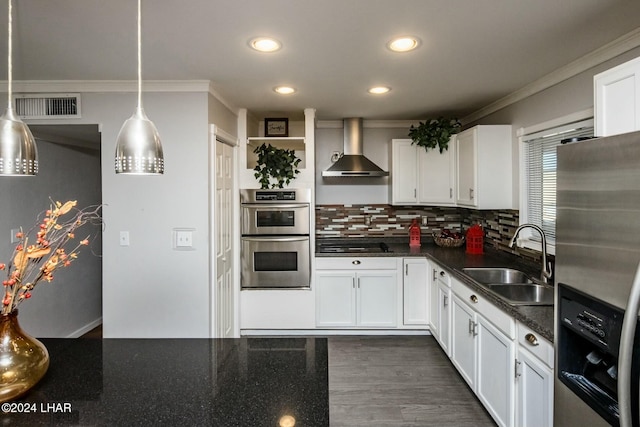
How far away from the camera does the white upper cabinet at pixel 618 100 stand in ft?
4.51

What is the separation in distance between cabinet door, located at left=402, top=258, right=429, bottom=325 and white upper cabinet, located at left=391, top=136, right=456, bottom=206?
2.31 ft

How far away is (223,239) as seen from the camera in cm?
336

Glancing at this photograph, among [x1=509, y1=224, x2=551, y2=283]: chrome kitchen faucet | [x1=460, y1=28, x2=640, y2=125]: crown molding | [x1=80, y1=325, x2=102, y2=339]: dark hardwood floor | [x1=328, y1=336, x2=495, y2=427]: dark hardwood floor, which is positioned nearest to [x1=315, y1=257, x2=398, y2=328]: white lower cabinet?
[x1=328, y1=336, x2=495, y2=427]: dark hardwood floor

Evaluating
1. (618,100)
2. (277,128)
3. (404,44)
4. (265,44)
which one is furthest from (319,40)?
(277,128)

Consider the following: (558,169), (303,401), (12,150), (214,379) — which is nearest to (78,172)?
(12,150)

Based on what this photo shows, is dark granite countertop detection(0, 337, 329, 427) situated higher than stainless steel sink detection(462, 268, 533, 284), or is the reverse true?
stainless steel sink detection(462, 268, 533, 284)

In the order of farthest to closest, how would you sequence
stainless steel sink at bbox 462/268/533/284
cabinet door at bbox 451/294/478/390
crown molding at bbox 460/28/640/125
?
stainless steel sink at bbox 462/268/533/284 < cabinet door at bbox 451/294/478/390 < crown molding at bbox 460/28/640/125

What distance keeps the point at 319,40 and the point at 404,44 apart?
465mm

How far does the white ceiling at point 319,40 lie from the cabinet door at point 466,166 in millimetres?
571

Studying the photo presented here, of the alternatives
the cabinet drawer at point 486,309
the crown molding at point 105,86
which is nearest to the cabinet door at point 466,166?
the cabinet drawer at point 486,309

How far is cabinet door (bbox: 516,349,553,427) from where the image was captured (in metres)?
1.71

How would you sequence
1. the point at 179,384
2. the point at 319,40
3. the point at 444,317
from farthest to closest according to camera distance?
1. the point at 444,317
2. the point at 319,40
3. the point at 179,384

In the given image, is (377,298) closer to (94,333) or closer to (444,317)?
(444,317)

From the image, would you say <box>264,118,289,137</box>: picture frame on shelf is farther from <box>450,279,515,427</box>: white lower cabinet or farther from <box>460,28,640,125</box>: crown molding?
<box>450,279,515,427</box>: white lower cabinet
